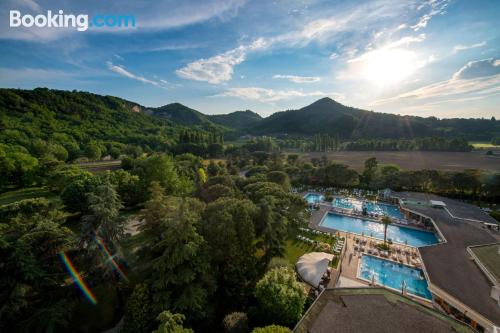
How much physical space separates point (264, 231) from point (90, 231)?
36.2 ft

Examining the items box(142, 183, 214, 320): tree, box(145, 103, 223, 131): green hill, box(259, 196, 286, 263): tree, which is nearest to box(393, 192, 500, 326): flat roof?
box(259, 196, 286, 263): tree

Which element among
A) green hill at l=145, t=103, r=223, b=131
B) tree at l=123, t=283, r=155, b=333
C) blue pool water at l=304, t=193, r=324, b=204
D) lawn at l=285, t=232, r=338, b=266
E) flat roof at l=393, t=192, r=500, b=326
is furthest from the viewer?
green hill at l=145, t=103, r=223, b=131

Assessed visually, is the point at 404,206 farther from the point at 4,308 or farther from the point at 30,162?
the point at 30,162

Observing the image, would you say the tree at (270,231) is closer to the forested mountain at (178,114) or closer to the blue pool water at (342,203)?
the blue pool water at (342,203)

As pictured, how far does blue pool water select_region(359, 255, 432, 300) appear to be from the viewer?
49.8ft

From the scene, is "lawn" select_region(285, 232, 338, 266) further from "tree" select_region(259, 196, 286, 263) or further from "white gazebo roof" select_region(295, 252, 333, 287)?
"tree" select_region(259, 196, 286, 263)

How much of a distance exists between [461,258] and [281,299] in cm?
1545

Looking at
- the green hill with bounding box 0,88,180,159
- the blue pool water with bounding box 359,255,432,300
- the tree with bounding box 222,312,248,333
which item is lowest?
the blue pool water with bounding box 359,255,432,300

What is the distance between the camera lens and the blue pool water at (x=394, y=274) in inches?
598

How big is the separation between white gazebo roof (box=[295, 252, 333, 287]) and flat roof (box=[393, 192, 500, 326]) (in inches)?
264

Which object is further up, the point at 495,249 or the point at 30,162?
the point at 30,162

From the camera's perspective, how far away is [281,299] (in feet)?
33.4

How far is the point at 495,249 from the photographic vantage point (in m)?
15.2

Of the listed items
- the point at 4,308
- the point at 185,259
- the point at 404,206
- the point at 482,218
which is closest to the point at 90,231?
the point at 4,308
